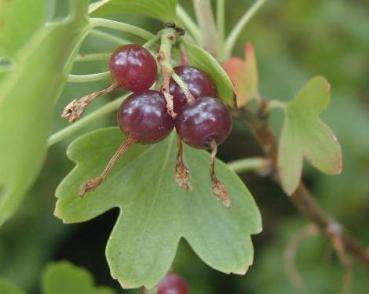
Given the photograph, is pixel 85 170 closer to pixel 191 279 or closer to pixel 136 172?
A: pixel 136 172

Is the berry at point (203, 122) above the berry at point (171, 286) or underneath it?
above

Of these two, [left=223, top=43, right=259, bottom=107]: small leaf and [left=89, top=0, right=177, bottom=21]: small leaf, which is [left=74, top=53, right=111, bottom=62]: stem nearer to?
[left=89, top=0, right=177, bottom=21]: small leaf

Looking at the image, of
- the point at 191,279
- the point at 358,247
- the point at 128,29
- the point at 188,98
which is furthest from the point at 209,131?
the point at 191,279

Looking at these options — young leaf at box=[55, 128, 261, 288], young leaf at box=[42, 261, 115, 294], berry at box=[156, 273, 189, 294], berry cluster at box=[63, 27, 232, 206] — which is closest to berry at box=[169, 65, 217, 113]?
berry cluster at box=[63, 27, 232, 206]

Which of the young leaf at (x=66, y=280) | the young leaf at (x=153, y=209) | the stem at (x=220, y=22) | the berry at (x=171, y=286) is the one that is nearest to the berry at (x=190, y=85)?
the young leaf at (x=153, y=209)

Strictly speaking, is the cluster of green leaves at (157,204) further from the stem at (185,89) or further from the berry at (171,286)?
the berry at (171,286)

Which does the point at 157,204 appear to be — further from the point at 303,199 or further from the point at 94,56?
the point at 303,199

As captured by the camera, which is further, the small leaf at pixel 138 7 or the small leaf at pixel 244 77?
the small leaf at pixel 244 77

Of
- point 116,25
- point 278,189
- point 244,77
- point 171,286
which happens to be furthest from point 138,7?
point 278,189
